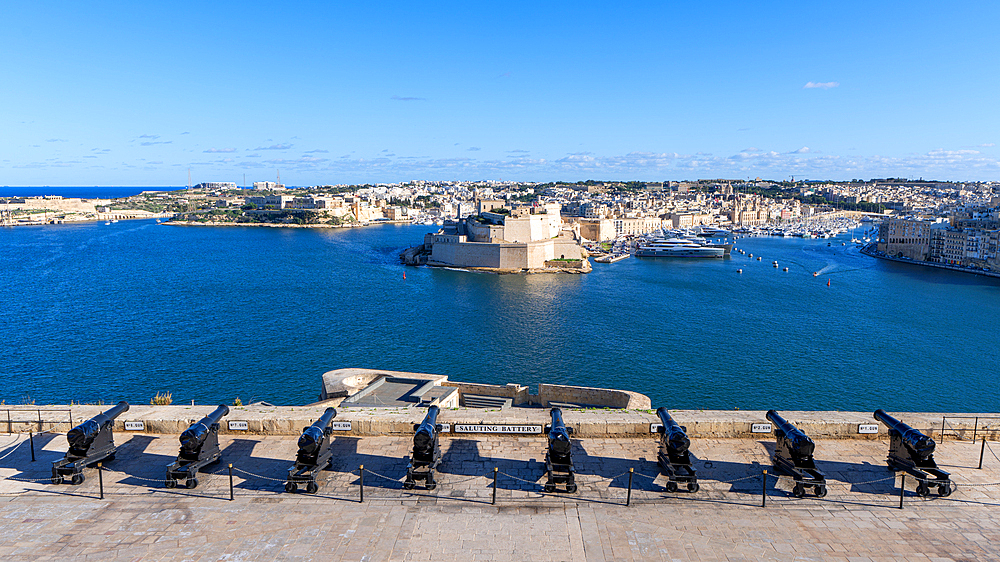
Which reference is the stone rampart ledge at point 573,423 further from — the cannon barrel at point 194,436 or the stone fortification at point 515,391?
the stone fortification at point 515,391

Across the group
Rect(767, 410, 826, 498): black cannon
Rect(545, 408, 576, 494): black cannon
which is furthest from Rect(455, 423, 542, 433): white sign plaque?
Rect(767, 410, 826, 498): black cannon

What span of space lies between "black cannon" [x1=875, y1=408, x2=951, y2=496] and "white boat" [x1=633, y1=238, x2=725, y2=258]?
5478 cm

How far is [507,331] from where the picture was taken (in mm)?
25125

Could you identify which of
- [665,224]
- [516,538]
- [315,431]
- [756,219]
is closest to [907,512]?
[516,538]

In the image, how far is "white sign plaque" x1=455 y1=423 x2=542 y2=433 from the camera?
6.21 meters

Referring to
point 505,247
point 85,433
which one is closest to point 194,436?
point 85,433

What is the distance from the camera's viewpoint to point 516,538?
444 centimetres

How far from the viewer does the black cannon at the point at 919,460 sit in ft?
16.7

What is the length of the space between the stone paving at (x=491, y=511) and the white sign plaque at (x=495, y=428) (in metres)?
0.20

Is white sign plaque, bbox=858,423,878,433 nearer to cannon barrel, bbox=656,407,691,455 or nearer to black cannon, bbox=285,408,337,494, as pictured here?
cannon barrel, bbox=656,407,691,455

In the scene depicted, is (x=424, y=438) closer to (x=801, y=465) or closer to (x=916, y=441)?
(x=801, y=465)

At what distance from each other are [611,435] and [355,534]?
309cm

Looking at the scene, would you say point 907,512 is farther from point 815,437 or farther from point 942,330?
point 942,330

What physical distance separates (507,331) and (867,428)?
19301 mm
